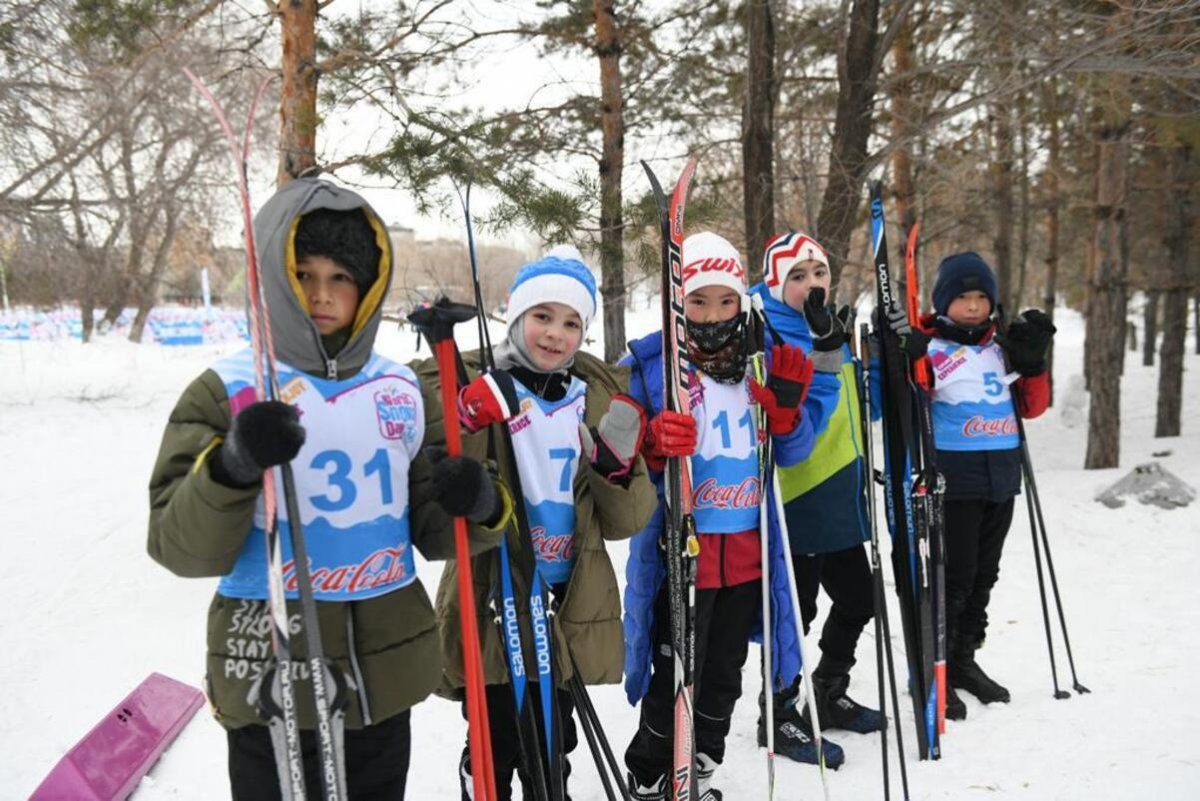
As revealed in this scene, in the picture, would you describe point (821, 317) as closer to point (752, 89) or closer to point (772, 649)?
point (772, 649)

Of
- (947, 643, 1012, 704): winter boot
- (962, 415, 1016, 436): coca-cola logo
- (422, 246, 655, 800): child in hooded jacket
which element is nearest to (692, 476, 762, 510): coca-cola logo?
(422, 246, 655, 800): child in hooded jacket

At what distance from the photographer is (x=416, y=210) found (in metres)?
4.93

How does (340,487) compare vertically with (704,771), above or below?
above

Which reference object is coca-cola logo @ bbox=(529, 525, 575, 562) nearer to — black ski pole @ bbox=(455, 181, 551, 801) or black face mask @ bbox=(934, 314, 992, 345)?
black ski pole @ bbox=(455, 181, 551, 801)

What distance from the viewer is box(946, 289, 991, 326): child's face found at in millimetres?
3357

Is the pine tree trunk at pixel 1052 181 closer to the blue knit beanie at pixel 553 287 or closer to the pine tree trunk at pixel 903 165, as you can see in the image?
the pine tree trunk at pixel 903 165

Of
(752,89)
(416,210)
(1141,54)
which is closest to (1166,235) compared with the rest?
(1141,54)

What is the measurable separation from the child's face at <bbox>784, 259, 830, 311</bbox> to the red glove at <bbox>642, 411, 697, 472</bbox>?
102cm

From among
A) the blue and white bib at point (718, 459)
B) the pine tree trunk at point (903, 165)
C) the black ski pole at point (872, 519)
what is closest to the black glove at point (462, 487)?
the blue and white bib at point (718, 459)

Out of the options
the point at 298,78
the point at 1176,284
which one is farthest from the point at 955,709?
the point at 1176,284

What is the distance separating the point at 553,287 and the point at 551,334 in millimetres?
144

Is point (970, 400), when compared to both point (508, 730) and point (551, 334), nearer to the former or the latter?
point (551, 334)

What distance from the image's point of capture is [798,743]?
3.13 meters

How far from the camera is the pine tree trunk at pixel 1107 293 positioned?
326 inches
